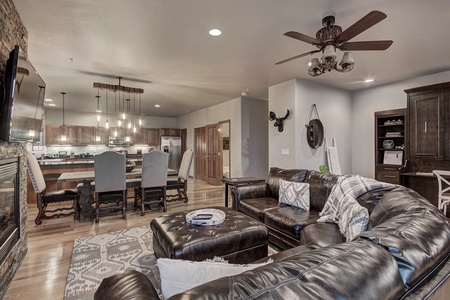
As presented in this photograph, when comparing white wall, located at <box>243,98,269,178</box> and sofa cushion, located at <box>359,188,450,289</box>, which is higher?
white wall, located at <box>243,98,269,178</box>

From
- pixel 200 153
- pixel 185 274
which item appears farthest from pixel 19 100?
pixel 200 153

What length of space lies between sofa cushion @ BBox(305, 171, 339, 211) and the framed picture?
310cm

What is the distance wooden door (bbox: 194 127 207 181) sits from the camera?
8.21 metres

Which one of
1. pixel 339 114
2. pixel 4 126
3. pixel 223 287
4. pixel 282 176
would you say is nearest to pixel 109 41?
pixel 4 126

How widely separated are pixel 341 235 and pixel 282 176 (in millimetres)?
1620

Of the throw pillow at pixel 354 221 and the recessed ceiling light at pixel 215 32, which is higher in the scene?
the recessed ceiling light at pixel 215 32

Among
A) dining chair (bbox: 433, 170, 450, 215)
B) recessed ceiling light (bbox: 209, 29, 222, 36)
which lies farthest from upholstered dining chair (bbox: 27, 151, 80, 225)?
dining chair (bbox: 433, 170, 450, 215)

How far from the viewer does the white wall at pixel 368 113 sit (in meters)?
4.91

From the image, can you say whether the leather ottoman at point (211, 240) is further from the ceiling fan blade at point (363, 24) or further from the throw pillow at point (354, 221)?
the ceiling fan blade at point (363, 24)

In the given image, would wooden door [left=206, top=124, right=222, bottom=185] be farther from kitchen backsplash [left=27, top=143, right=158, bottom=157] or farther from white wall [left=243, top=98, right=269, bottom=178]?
kitchen backsplash [left=27, top=143, right=158, bottom=157]

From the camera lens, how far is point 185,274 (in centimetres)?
84

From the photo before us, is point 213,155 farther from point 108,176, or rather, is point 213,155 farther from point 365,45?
point 365,45

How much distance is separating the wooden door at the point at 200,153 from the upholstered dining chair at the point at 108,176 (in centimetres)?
433

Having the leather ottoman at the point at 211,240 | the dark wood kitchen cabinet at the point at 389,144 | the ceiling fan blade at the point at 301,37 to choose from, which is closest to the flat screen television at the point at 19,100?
the leather ottoman at the point at 211,240
